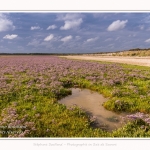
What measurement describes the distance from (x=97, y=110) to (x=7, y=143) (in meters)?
4.62

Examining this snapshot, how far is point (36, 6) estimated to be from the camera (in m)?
7.86

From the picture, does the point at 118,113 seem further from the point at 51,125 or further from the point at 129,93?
the point at 51,125

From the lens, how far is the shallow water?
7540 millimetres

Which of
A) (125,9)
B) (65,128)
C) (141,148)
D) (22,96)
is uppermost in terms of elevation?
(125,9)

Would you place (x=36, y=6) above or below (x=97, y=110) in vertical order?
above

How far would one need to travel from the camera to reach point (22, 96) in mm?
10180

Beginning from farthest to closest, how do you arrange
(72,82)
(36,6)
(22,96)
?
1. (72,82)
2. (22,96)
3. (36,6)

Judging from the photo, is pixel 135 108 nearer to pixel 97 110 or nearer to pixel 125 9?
pixel 97 110

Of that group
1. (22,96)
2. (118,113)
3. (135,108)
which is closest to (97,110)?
(118,113)

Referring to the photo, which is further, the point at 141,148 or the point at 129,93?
the point at 129,93

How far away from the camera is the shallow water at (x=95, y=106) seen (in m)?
7.54

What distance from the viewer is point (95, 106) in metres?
9.47

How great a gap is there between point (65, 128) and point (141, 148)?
2.77m

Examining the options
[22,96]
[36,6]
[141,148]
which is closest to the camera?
[141,148]
